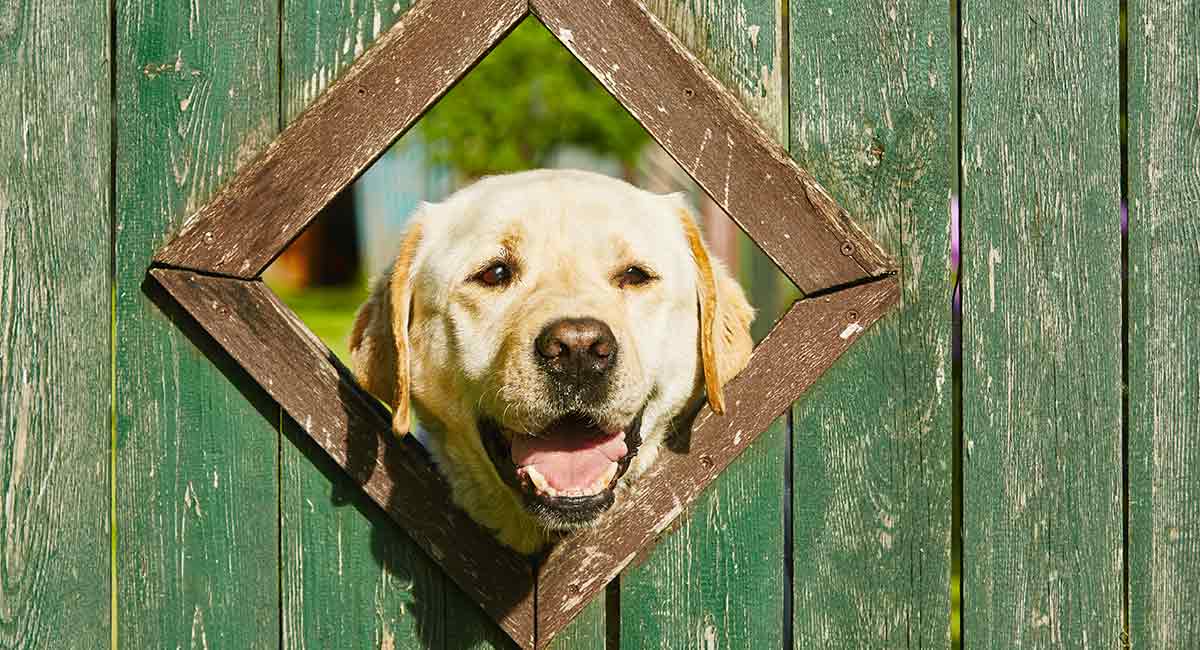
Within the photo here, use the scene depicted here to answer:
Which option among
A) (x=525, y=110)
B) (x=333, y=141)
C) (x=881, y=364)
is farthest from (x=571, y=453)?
(x=525, y=110)

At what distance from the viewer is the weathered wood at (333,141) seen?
8.91ft

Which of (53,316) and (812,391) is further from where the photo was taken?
(812,391)

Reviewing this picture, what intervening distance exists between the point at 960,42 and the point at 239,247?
1.83m

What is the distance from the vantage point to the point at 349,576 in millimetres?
2852

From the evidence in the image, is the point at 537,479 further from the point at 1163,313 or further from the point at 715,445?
the point at 1163,313

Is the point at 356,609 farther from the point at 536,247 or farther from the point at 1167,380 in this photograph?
the point at 1167,380

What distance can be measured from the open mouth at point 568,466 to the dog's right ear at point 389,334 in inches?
13.5

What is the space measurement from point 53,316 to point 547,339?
1189 millimetres

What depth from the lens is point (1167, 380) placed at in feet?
9.60

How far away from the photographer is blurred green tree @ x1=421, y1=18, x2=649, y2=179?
11523 mm

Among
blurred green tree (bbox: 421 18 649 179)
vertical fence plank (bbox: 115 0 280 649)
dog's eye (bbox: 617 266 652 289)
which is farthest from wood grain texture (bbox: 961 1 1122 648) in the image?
blurred green tree (bbox: 421 18 649 179)

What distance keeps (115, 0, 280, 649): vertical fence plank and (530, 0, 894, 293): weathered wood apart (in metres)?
0.79

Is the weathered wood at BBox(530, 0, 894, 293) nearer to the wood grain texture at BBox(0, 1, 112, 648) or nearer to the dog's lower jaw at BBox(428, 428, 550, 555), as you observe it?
the dog's lower jaw at BBox(428, 428, 550, 555)

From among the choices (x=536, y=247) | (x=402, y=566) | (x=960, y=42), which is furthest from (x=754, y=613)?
(x=960, y=42)
